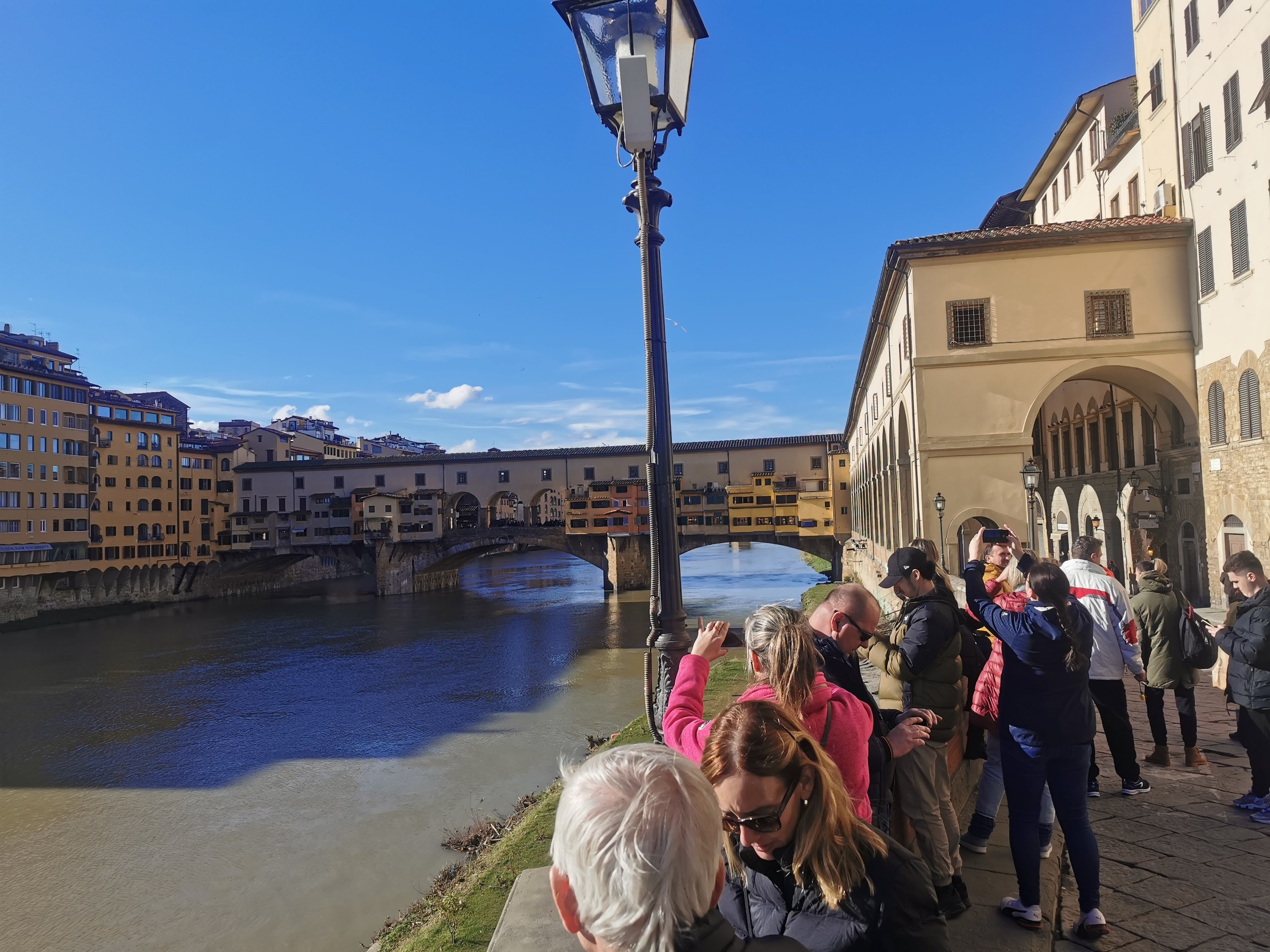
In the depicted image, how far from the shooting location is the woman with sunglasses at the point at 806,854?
1.52m

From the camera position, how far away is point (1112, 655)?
4.34 meters

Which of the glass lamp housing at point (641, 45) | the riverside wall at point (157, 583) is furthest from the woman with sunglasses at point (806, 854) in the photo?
the riverside wall at point (157, 583)

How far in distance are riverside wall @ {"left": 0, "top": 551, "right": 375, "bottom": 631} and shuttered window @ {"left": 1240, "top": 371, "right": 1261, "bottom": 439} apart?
46.0 metres

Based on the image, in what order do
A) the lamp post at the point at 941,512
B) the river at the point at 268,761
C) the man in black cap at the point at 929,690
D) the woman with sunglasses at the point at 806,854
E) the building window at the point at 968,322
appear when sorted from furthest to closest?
the building window at the point at 968,322
the lamp post at the point at 941,512
the river at the point at 268,761
the man in black cap at the point at 929,690
the woman with sunglasses at the point at 806,854

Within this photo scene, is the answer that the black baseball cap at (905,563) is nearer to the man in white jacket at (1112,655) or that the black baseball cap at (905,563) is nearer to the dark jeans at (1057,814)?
the dark jeans at (1057,814)

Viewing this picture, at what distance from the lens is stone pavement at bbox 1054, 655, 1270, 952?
307 centimetres

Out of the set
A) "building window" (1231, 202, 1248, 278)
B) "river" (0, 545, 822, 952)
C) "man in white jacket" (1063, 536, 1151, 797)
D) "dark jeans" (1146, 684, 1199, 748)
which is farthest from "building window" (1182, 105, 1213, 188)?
"river" (0, 545, 822, 952)

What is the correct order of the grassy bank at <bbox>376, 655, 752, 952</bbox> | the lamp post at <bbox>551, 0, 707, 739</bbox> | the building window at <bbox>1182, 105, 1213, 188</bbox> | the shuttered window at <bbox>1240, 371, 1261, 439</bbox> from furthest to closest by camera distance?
the building window at <bbox>1182, 105, 1213, 188</bbox> < the shuttered window at <bbox>1240, 371, 1261, 439</bbox> < the grassy bank at <bbox>376, 655, 752, 952</bbox> < the lamp post at <bbox>551, 0, 707, 739</bbox>

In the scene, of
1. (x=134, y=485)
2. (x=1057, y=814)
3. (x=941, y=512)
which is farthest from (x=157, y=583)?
(x=1057, y=814)

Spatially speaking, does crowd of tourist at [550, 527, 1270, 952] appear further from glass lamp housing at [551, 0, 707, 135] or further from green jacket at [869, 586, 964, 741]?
glass lamp housing at [551, 0, 707, 135]

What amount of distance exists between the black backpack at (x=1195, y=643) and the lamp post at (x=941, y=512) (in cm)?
1038

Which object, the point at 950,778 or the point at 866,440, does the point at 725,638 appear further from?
the point at 866,440

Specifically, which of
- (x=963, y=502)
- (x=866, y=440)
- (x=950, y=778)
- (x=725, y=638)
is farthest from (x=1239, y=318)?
(x=866, y=440)

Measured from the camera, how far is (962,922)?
10.2ft
